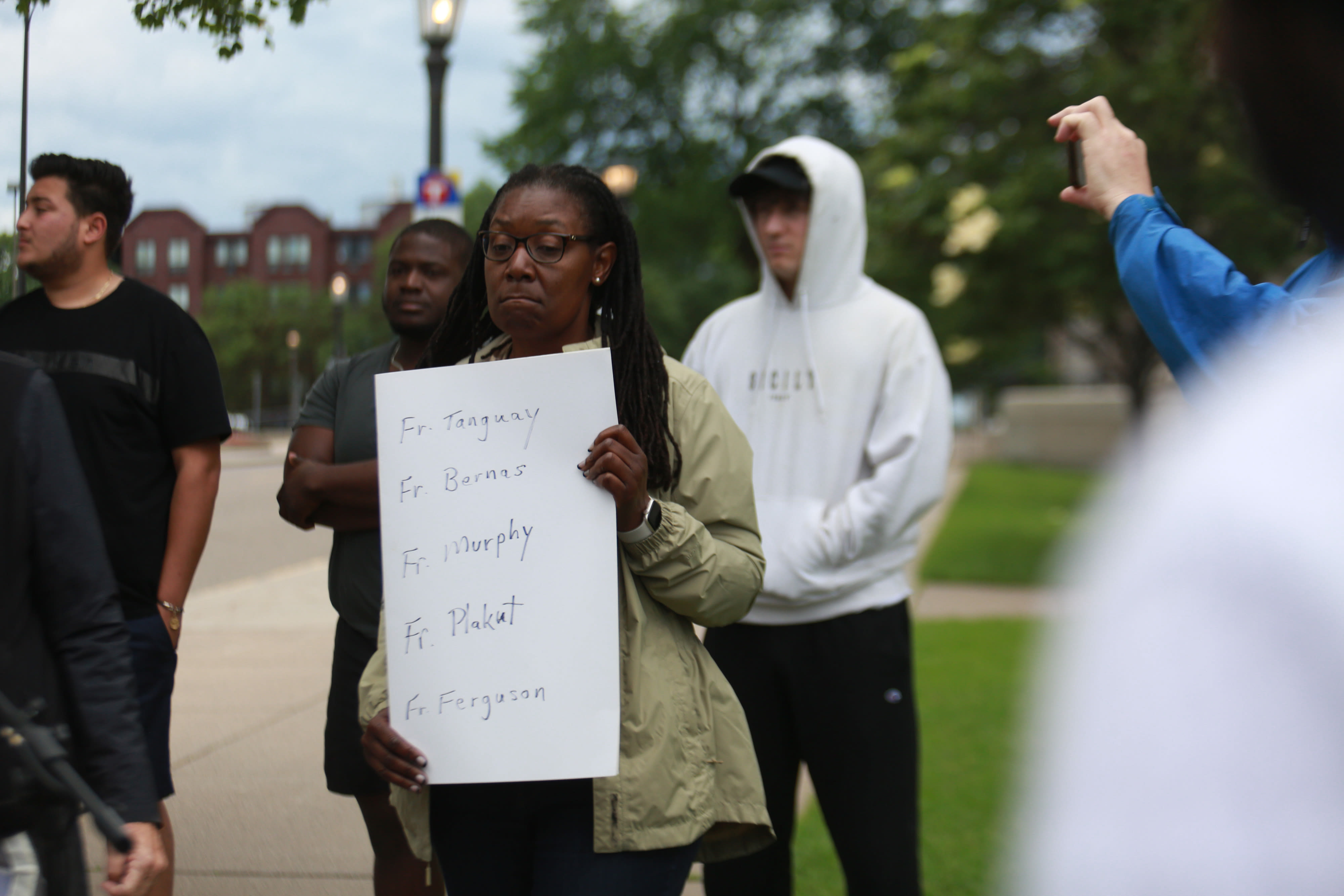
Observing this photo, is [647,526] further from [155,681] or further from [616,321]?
[155,681]

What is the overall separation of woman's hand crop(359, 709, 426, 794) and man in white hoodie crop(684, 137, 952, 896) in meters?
1.23

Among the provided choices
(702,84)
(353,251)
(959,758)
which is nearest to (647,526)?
(353,251)

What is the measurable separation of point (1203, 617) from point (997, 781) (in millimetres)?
5146

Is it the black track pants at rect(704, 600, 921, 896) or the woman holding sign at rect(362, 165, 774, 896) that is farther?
the black track pants at rect(704, 600, 921, 896)

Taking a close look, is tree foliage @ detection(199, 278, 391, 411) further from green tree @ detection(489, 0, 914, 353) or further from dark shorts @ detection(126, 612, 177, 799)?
green tree @ detection(489, 0, 914, 353)

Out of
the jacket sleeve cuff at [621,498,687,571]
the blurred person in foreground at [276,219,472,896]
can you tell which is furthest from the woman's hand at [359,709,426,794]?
the blurred person in foreground at [276,219,472,896]

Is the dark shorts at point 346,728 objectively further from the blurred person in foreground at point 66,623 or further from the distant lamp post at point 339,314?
the blurred person in foreground at point 66,623

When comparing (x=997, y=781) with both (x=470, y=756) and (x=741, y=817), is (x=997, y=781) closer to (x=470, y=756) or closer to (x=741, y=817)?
(x=741, y=817)

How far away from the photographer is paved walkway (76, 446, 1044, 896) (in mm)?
2945

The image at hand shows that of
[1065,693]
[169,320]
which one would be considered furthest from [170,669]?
[1065,693]

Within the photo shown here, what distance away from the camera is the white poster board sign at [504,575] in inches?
73.8

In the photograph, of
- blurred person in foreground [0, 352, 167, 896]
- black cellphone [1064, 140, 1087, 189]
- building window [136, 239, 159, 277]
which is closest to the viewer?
blurred person in foreground [0, 352, 167, 896]

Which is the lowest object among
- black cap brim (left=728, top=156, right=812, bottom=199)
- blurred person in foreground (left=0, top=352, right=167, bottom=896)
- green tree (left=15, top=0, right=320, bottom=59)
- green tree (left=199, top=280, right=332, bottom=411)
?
blurred person in foreground (left=0, top=352, right=167, bottom=896)

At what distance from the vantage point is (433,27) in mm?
6793
